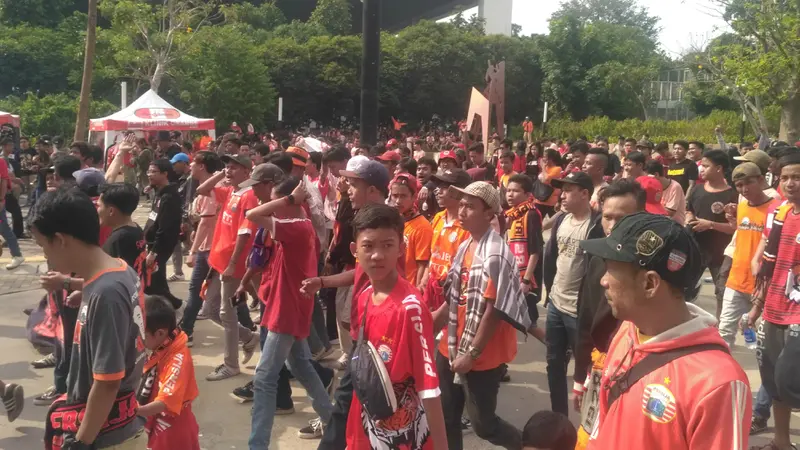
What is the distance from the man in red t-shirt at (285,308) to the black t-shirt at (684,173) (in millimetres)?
6905

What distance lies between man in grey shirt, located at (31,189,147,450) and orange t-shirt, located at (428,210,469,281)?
7.63 feet

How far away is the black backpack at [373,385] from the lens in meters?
2.96

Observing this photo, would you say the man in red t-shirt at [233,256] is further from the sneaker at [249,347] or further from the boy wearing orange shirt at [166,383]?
the boy wearing orange shirt at [166,383]

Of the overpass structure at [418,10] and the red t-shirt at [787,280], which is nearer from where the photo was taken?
A: the red t-shirt at [787,280]

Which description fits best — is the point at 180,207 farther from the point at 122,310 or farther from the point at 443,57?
the point at 443,57

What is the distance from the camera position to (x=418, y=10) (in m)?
74.4

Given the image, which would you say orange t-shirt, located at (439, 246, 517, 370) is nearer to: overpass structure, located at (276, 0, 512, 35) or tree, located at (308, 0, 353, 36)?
tree, located at (308, 0, 353, 36)

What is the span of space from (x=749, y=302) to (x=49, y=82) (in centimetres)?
3881

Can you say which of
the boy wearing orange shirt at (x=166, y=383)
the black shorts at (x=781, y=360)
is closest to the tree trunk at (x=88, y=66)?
the boy wearing orange shirt at (x=166, y=383)

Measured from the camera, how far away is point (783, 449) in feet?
15.9

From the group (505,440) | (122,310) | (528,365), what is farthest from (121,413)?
(528,365)

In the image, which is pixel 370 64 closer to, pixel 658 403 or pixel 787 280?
pixel 787 280

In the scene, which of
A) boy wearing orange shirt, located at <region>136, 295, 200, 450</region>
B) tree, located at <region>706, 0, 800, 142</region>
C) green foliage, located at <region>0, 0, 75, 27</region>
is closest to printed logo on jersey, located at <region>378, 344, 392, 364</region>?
boy wearing orange shirt, located at <region>136, 295, 200, 450</region>

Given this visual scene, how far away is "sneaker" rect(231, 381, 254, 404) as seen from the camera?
19.2 ft
